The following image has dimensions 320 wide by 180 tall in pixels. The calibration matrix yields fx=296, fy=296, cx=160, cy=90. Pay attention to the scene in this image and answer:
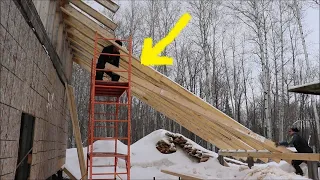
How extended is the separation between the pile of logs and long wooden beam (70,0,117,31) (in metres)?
6.95

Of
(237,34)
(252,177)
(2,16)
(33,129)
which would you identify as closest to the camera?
(2,16)

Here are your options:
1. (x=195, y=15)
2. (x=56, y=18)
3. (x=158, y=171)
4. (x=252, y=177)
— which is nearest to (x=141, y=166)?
(x=158, y=171)

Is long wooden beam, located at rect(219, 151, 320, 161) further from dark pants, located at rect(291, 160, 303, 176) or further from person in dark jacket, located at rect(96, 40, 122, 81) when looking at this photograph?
person in dark jacket, located at rect(96, 40, 122, 81)


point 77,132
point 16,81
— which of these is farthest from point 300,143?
point 16,81

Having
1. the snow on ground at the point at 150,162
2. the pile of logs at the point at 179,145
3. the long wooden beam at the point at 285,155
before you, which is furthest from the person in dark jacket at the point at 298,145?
the pile of logs at the point at 179,145

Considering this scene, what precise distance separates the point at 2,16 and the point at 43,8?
121 inches

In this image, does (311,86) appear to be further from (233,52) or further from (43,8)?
(233,52)

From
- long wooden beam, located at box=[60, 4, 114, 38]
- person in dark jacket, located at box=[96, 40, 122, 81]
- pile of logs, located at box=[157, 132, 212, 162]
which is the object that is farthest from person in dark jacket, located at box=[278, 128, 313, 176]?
long wooden beam, located at box=[60, 4, 114, 38]

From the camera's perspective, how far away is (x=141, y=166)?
11.4 m

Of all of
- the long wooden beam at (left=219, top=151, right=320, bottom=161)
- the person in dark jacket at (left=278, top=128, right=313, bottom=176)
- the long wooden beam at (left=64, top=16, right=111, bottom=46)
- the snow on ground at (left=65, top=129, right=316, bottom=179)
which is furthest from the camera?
the snow on ground at (left=65, top=129, right=316, bottom=179)

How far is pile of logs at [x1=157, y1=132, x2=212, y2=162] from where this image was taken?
38.1ft

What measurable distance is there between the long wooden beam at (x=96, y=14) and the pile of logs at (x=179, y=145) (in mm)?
6951

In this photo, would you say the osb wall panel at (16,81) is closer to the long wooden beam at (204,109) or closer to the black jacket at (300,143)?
the long wooden beam at (204,109)

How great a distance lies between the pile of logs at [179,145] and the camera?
38.1 feet
